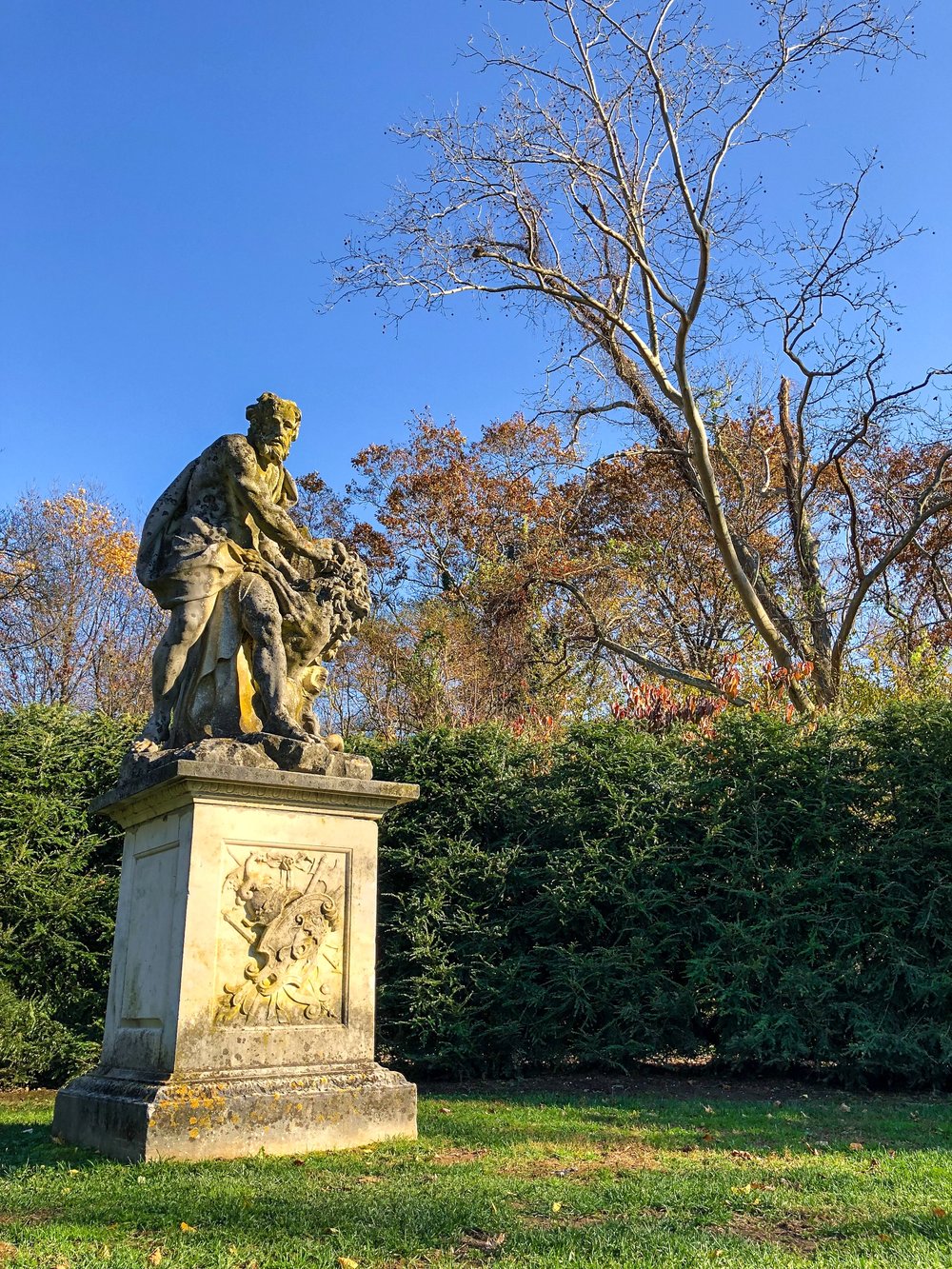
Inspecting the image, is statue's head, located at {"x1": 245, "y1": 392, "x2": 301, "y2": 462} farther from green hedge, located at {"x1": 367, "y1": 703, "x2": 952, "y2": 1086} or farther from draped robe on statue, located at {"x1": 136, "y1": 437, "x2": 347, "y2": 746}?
green hedge, located at {"x1": 367, "y1": 703, "x2": 952, "y2": 1086}

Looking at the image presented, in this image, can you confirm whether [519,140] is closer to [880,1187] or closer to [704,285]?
[704,285]

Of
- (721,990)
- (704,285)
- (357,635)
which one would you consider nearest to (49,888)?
(721,990)

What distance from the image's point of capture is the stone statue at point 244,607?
18.9 feet

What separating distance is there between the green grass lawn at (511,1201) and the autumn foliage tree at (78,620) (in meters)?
19.1

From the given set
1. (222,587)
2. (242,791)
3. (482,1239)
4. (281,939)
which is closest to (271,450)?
(222,587)

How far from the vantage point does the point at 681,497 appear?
23.7 meters

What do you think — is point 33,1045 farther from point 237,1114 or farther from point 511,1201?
point 511,1201

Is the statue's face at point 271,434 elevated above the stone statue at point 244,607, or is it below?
above

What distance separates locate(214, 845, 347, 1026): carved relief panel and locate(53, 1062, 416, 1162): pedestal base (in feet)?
1.02

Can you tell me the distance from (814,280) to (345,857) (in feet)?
45.0

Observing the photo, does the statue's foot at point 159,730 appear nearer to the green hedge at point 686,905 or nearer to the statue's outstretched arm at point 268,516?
the statue's outstretched arm at point 268,516

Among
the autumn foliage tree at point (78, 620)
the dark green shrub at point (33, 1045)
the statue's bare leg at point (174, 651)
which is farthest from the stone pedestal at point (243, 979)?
the autumn foliage tree at point (78, 620)

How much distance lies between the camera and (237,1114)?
4.71 m

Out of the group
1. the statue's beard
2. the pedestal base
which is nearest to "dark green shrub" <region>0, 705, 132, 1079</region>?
the pedestal base
